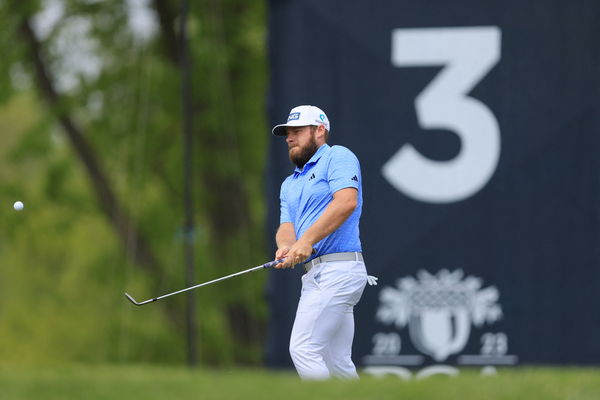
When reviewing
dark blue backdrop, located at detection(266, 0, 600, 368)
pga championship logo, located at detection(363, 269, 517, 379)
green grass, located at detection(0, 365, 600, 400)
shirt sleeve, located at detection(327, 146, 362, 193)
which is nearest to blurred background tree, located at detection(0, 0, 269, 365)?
dark blue backdrop, located at detection(266, 0, 600, 368)

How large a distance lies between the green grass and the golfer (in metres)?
2.03

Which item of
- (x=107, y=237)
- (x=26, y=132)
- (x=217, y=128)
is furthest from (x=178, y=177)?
(x=107, y=237)

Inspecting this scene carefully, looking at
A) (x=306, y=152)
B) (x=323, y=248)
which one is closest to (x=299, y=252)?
(x=323, y=248)

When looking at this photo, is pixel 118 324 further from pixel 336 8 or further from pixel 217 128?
pixel 336 8

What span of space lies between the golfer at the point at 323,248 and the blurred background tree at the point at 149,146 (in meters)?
9.35

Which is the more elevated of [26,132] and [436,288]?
[26,132]

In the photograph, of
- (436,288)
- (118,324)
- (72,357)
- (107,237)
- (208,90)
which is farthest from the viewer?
(72,357)

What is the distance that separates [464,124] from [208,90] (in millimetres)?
7619

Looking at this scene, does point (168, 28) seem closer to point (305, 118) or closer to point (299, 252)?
point (305, 118)

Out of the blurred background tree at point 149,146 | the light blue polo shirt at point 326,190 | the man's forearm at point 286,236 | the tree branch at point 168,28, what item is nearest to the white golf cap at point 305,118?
the light blue polo shirt at point 326,190

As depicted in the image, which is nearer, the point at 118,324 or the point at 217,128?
the point at 217,128

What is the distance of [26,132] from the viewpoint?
774 inches

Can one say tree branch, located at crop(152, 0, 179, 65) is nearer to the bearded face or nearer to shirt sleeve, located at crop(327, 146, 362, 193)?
the bearded face

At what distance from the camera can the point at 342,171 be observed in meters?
8.26
